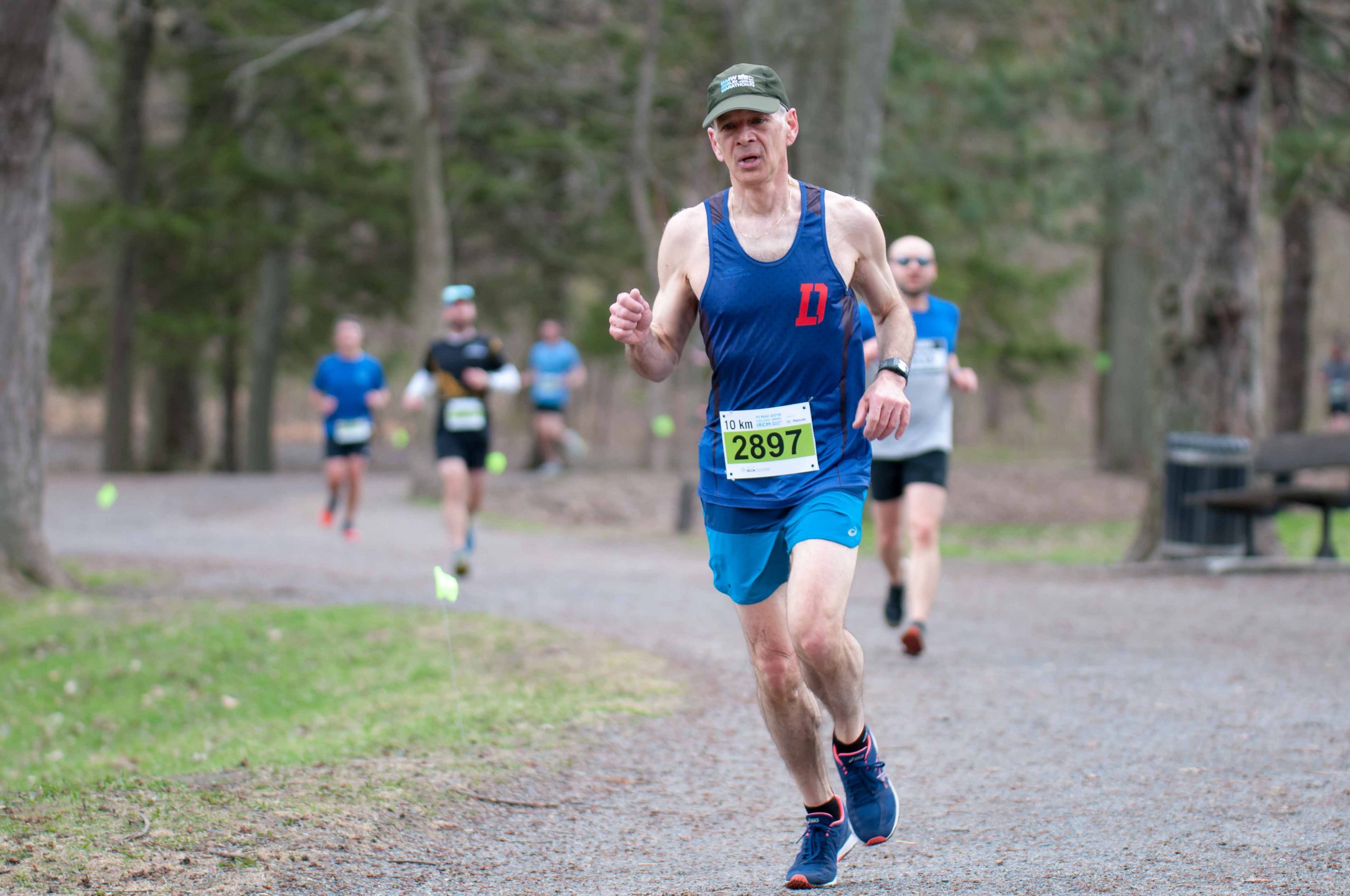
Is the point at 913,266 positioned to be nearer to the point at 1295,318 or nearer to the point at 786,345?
the point at 786,345

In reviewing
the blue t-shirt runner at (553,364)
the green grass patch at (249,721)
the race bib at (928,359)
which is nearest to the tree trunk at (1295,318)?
the blue t-shirt runner at (553,364)

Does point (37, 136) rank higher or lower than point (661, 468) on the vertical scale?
higher

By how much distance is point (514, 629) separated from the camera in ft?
30.3

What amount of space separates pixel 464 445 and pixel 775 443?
8231 millimetres

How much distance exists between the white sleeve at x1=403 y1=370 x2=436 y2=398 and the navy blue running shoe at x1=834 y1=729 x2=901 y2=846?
8.37 meters

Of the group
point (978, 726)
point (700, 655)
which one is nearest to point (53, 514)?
point (700, 655)

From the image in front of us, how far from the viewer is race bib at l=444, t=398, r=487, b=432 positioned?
477 inches

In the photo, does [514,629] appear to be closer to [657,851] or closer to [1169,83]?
[657,851]

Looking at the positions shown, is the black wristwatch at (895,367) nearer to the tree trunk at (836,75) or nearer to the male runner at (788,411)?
the male runner at (788,411)

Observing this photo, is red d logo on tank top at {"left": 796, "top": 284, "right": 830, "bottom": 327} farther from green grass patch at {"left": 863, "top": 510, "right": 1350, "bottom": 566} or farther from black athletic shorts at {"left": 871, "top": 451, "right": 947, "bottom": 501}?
green grass patch at {"left": 863, "top": 510, "right": 1350, "bottom": 566}

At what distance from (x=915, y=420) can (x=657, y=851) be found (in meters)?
3.97

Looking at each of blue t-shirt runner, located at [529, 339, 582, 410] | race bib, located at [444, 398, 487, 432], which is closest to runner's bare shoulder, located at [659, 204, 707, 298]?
race bib, located at [444, 398, 487, 432]

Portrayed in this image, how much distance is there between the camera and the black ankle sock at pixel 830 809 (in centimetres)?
430

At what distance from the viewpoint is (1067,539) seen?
18344 mm
